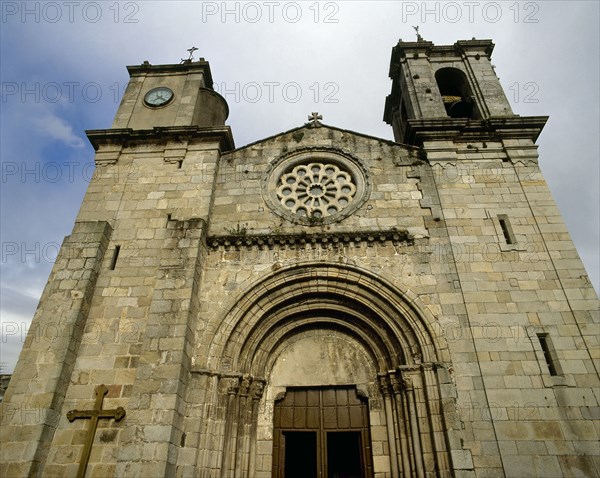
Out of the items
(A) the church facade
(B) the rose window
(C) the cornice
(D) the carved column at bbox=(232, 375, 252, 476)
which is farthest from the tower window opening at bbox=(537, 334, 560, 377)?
(C) the cornice

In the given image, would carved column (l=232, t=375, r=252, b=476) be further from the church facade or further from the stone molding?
the stone molding

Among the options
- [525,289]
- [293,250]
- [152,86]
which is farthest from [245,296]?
[152,86]

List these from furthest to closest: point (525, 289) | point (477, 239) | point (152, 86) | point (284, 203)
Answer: point (152, 86) < point (284, 203) < point (477, 239) < point (525, 289)

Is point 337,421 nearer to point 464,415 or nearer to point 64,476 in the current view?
point 464,415

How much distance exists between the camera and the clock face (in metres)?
12.8

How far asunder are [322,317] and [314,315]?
19cm

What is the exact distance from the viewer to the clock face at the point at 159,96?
12792mm

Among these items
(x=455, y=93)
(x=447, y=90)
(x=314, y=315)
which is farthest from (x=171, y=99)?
(x=455, y=93)

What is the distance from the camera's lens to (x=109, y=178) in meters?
10.9

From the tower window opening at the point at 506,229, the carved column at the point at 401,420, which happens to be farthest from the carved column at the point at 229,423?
the tower window opening at the point at 506,229

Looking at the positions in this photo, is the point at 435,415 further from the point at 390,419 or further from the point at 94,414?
the point at 94,414

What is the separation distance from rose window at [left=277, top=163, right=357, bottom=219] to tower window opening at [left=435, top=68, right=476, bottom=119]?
4823mm

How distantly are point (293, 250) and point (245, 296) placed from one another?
1543 mm

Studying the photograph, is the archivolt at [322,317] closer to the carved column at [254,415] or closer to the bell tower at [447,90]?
the carved column at [254,415]
